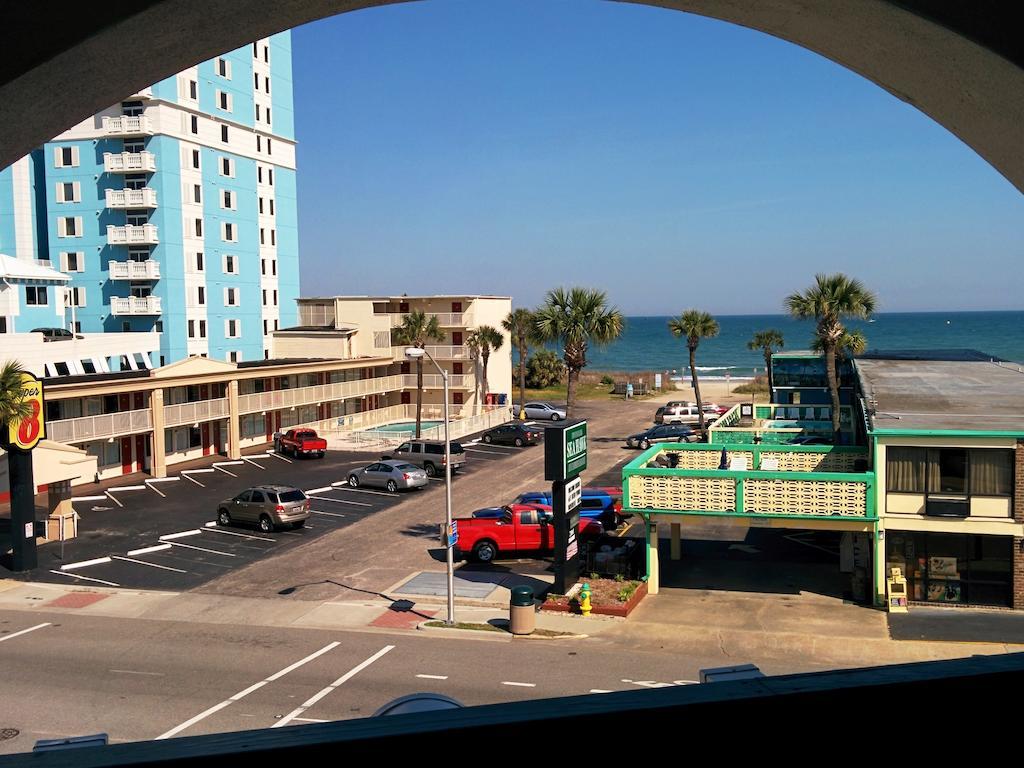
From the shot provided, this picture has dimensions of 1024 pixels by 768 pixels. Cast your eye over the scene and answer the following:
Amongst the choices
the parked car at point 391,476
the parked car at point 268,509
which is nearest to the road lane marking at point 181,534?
the parked car at point 268,509

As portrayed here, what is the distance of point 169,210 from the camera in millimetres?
51250

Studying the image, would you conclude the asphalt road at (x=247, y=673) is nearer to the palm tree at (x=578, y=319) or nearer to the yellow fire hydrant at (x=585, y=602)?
the yellow fire hydrant at (x=585, y=602)

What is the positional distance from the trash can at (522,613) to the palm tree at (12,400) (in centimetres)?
1591

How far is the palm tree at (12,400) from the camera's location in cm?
2658

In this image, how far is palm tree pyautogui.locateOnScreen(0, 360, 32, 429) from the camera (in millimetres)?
26578

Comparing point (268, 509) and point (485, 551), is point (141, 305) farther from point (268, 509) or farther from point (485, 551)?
point (485, 551)

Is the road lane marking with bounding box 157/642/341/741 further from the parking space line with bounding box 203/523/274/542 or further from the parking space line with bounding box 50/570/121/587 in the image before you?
the parking space line with bounding box 203/523/274/542

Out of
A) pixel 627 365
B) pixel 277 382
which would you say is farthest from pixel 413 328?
pixel 627 365

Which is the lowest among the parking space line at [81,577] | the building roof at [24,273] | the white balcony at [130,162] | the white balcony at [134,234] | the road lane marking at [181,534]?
the parking space line at [81,577]

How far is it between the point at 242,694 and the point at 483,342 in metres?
42.8

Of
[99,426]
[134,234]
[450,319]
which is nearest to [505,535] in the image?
[99,426]

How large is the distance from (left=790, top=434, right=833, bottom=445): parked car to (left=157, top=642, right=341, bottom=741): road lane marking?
20845mm

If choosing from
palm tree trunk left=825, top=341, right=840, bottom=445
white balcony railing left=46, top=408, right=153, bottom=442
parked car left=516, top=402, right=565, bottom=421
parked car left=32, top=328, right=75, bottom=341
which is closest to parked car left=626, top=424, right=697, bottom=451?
parked car left=516, top=402, right=565, bottom=421

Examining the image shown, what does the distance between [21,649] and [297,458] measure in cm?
2698
